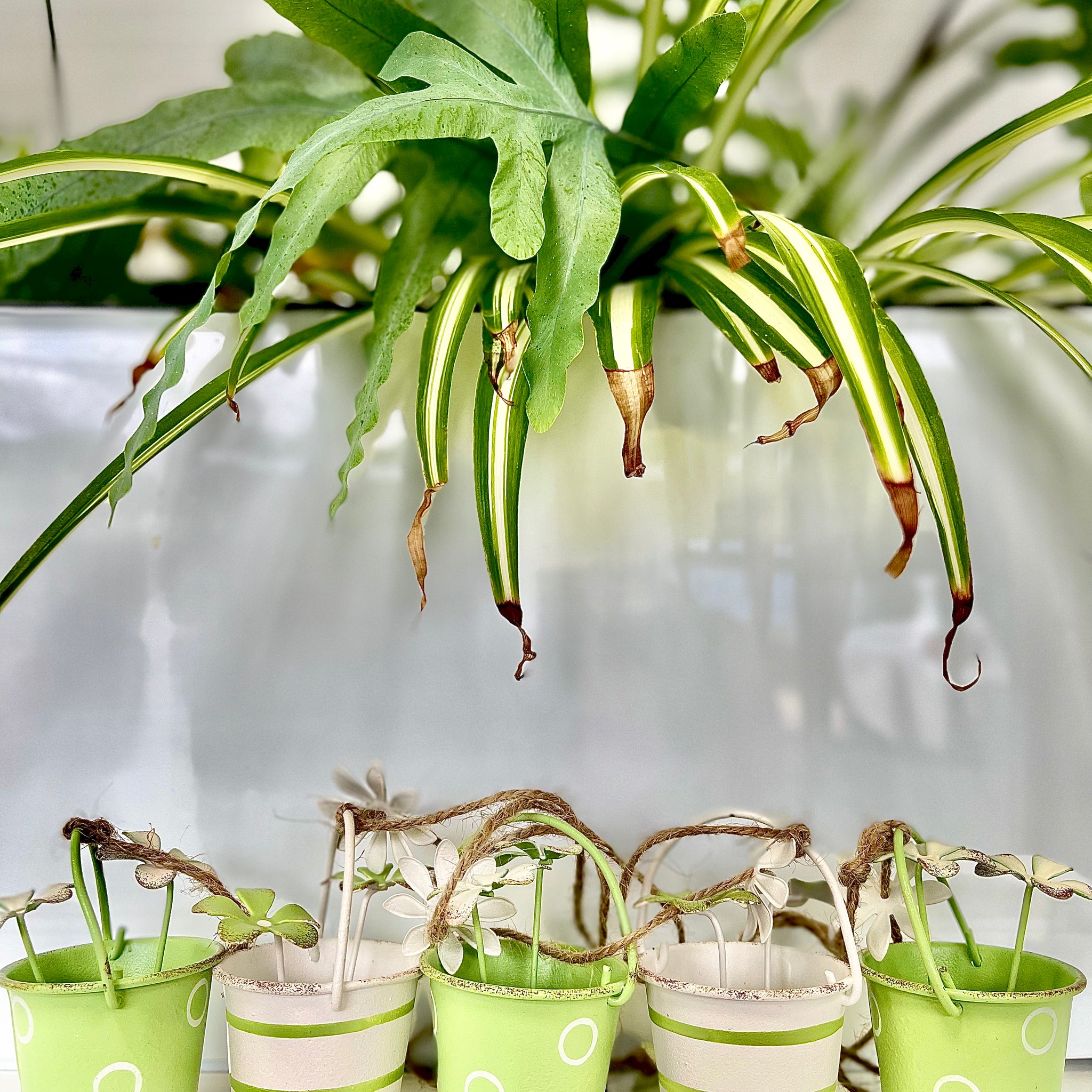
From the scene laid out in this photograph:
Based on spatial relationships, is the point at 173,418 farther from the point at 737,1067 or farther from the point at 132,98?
the point at 737,1067

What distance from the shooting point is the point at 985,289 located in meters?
0.67

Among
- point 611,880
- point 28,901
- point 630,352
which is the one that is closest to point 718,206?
point 630,352

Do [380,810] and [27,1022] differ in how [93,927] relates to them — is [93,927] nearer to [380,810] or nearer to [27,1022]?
[27,1022]

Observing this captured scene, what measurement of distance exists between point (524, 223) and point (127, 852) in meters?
0.49

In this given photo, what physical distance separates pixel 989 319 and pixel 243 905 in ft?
2.59

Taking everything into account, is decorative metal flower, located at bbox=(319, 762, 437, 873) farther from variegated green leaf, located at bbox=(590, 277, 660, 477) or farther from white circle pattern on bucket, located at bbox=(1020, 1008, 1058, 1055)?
white circle pattern on bucket, located at bbox=(1020, 1008, 1058, 1055)

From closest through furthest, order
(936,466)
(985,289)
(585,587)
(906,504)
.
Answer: (906,504), (936,466), (985,289), (585,587)

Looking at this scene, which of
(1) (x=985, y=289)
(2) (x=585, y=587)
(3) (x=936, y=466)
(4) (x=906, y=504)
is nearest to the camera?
(4) (x=906, y=504)

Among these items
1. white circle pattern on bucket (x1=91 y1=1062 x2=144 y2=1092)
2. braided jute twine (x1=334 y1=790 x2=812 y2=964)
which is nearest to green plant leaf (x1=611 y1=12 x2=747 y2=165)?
braided jute twine (x1=334 y1=790 x2=812 y2=964)

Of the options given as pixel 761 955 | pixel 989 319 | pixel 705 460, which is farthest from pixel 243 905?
pixel 989 319

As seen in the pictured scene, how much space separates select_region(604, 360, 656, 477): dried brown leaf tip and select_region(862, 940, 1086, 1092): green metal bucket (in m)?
0.38

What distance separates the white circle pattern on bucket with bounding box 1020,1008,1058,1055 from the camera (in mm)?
559

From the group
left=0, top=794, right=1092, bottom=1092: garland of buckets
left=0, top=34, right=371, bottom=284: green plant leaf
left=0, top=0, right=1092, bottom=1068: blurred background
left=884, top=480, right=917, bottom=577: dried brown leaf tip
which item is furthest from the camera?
left=0, top=0, right=1092, bottom=1068: blurred background

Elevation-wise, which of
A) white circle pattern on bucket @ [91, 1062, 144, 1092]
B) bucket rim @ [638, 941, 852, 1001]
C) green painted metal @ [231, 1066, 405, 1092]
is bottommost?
green painted metal @ [231, 1066, 405, 1092]
